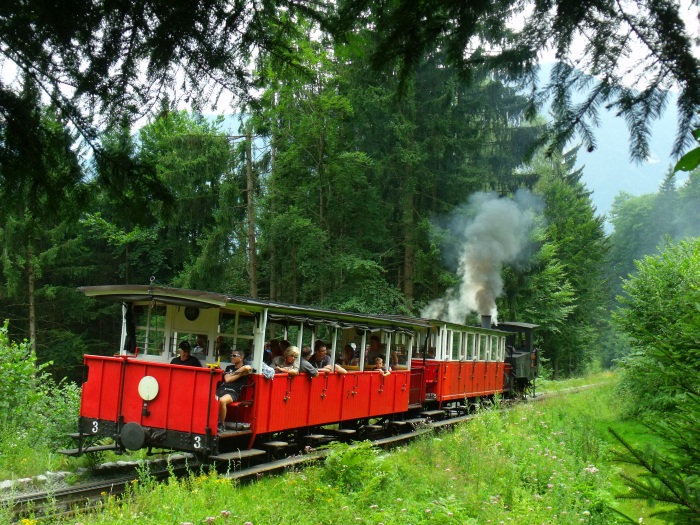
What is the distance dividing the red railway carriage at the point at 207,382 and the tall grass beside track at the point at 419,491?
0.96m

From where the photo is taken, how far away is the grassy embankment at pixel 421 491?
729cm

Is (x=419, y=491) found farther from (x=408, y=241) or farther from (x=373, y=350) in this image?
(x=408, y=241)

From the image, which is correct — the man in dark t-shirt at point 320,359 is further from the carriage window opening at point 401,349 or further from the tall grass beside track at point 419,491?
the carriage window opening at point 401,349

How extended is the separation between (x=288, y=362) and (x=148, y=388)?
90.2 inches

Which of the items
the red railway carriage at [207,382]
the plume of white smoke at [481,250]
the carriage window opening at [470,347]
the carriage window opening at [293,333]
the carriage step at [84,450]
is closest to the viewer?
→ the red railway carriage at [207,382]

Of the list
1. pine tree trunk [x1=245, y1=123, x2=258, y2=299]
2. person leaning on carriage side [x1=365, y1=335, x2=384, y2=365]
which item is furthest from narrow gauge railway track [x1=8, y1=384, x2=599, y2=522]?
pine tree trunk [x1=245, y1=123, x2=258, y2=299]

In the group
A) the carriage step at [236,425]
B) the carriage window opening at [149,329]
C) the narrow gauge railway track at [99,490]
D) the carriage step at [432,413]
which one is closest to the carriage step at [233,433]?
the carriage step at [236,425]

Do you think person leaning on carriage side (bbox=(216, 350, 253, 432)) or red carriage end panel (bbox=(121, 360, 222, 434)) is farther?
person leaning on carriage side (bbox=(216, 350, 253, 432))

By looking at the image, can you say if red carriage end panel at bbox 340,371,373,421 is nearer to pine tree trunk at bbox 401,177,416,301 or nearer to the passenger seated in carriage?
the passenger seated in carriage

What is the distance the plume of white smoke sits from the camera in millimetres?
27453

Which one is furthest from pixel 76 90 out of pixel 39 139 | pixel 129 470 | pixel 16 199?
pixel 129 470

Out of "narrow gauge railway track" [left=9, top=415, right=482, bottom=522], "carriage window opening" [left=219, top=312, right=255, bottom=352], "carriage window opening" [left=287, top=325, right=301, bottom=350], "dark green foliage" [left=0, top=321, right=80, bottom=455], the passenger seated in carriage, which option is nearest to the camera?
"narrow gauge railway track" [left=9, top=415, right=482, bottom=522]

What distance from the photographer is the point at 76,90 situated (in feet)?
17.0

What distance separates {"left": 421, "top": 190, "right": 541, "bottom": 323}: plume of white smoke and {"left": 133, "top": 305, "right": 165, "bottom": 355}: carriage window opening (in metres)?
17.6
